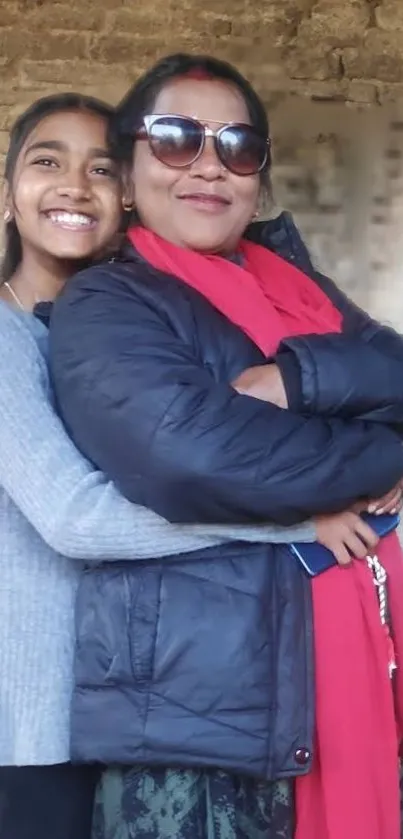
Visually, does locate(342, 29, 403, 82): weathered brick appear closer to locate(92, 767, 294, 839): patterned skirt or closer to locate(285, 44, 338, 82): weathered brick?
locate(285, 44, 338, 82): weathered brick

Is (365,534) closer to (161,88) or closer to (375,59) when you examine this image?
(161,88)

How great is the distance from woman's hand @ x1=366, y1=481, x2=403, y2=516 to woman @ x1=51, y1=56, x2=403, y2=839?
4cm

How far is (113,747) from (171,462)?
335 mm

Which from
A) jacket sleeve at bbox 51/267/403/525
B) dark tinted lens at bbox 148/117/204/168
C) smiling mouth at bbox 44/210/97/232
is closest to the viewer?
jacket sleeve at bbox 51/267/403/525

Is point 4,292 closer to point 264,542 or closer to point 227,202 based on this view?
point 227,202

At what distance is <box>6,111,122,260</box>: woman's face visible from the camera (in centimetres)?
143

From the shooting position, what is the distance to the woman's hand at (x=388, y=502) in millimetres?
1229

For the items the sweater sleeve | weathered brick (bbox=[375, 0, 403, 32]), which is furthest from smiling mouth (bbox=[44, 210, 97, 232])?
weathered brick (bbox=[375, 0, 403, 32])

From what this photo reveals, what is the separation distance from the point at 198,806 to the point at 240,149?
81cm

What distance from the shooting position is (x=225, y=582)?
3.74ft

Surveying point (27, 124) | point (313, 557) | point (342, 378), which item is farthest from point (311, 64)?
point (313, 557)

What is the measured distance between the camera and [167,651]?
112 cm

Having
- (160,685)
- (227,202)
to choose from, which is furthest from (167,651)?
(227,202)

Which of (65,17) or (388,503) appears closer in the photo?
(388,503)
